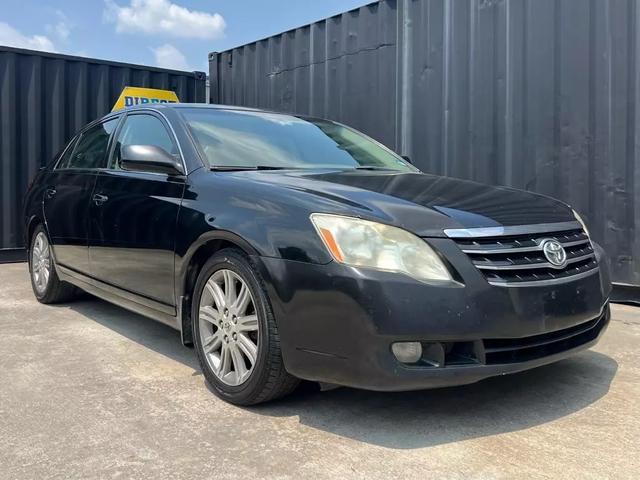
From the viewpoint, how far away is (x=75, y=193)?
14.4 ft

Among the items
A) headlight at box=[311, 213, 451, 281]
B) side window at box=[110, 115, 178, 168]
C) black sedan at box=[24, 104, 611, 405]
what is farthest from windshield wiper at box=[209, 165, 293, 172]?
headlight at box=[311, 213, 451, 281]

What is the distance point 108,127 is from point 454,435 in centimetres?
327

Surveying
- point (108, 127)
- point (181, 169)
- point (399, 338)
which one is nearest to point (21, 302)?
point (108, 127)

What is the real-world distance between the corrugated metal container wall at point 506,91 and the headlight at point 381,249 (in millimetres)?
3143

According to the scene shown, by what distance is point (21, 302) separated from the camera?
516 centimetres

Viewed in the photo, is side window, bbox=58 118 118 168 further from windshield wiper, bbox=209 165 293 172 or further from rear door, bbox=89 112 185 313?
windshield wiper, bbox=209 165 293 172

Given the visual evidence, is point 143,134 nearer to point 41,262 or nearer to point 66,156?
point 66,156

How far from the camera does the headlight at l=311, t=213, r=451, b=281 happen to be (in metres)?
2.37

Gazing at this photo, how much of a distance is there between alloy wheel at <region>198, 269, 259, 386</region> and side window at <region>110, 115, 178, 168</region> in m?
0.92

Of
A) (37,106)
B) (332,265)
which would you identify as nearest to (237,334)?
(332,265)

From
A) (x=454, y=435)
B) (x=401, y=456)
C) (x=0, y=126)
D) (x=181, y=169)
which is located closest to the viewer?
(x=401, y=456)

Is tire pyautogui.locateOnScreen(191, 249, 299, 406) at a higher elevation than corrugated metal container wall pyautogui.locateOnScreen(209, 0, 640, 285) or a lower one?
lower

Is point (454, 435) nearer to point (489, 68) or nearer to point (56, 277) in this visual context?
point (56, 277)

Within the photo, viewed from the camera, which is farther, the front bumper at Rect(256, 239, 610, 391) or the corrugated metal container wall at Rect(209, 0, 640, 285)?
A: the corrugated metal container wall at Rect(209, 0, 640, 285)
